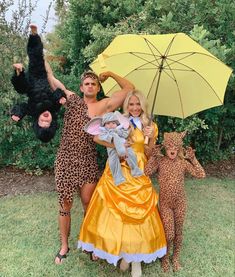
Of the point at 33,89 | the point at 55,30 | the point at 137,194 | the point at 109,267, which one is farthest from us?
the point at 55,30

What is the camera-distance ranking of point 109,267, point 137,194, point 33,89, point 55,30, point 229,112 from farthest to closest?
point 55,30 → point 229,112 → point 109,267 → point 137,194 → point 33,89

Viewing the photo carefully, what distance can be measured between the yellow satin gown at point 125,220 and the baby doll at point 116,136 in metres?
0.08

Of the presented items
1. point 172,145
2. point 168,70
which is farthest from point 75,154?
point 168,70

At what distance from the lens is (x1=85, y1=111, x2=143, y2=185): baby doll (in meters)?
3.47

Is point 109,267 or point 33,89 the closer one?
point 33,89

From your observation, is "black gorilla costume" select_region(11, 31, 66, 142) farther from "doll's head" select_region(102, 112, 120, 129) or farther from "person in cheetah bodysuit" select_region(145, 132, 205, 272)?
"person in cheetah bodysuit" select_region(145, 132, 205, 272)

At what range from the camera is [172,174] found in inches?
150

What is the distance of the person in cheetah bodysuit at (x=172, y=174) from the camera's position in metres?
3.80

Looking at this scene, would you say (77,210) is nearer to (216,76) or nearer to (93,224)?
(93,224)

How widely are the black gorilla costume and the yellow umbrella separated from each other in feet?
1.81

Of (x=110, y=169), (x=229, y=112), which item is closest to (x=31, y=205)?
(x=110, y=169)

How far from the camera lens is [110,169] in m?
3.61

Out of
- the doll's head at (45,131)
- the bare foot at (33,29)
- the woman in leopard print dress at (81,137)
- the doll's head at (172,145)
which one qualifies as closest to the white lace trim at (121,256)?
the woman in leopard print dress at (81,137)

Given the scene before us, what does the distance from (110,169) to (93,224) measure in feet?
1.84
